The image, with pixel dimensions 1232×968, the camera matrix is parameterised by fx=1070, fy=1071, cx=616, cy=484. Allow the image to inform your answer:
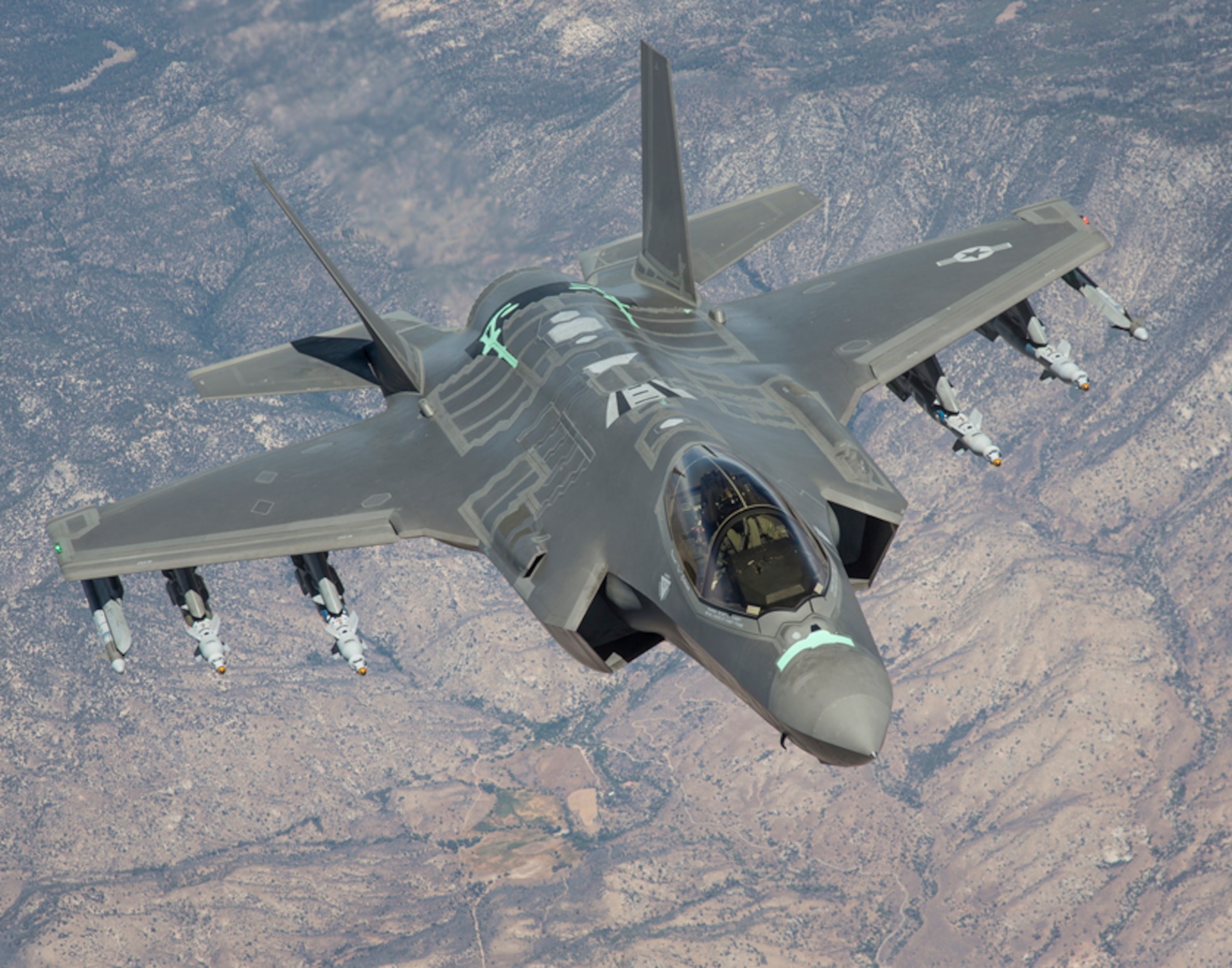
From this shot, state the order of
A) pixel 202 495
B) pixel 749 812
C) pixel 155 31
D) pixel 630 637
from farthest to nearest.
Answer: pixel 155 31, pixel 749 812, pixel 202 495, pixel 630 637

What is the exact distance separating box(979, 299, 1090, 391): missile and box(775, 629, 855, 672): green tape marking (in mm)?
15426

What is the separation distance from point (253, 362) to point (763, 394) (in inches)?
610

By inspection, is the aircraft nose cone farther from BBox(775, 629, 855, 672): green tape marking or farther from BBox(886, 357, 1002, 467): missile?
BBox(886, 357, 1002, 467): missile

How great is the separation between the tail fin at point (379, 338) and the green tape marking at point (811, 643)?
49.3ft

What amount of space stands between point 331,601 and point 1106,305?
73.0 feet

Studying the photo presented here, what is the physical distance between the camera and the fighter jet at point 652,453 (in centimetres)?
1767

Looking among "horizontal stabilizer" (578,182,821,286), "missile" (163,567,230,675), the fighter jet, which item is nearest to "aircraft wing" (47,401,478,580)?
the fighter jet

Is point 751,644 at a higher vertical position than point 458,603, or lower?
higher

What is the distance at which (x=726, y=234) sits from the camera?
3378cm

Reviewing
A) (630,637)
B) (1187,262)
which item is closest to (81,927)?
(630,637)

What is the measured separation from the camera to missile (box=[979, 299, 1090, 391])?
95.5ft

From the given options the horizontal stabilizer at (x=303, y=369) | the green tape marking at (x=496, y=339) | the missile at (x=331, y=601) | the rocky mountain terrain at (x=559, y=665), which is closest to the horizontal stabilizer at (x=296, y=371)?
the horizontal stabilizer at (x=303, y=369)

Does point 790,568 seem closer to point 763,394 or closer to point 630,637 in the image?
point 630,637

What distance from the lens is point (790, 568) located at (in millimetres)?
17328
